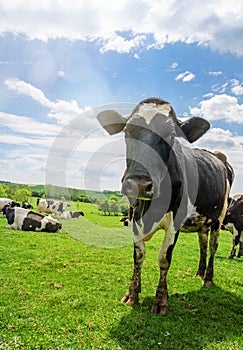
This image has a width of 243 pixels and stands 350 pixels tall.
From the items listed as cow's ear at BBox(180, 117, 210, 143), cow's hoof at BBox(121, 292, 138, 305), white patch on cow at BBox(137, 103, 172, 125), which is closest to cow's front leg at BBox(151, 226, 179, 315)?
cow's hoof at BBox(121, 292, 138, 305)

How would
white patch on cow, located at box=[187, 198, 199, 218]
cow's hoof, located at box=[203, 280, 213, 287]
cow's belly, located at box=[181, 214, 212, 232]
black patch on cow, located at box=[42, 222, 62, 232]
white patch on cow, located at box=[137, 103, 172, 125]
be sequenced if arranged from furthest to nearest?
black patch on cow, located at box=[42, 222, 62, 232], cow's hoof, located at box=[203, 280, 213, 287], cow's belly, located at box=[181, 214, 212, 232], white patch on cow, located at box=[187, 198, 199, 218], white patch on cow, located at box=[137, 103, 172, 125]

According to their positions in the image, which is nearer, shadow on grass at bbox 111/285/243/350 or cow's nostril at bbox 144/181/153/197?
cow's nostril at bbox 144/181/153/197

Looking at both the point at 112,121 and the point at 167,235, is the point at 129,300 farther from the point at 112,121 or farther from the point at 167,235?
the point at 112,121

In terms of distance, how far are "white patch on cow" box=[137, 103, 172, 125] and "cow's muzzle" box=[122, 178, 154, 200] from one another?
100cm

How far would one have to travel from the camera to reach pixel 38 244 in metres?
11.9

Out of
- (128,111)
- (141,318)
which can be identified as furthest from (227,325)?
(128,111)

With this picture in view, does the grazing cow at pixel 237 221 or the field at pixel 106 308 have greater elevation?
the grazing cow at pixel 237 221

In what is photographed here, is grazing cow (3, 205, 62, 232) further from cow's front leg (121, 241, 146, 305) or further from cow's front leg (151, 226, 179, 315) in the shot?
cow's front leg (151, 226, 179, 315)

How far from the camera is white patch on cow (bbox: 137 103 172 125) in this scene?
15.2 ft

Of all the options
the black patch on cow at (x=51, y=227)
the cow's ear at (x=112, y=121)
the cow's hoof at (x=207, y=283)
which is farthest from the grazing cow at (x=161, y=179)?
the black patch on cow at (x=51, y=227)

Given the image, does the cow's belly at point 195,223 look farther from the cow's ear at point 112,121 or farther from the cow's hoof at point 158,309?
the cow's ear at point 112,121

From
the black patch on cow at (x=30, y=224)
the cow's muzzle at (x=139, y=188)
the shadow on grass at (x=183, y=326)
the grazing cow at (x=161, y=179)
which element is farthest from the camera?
the black patch on cow at (x=30, y=224)

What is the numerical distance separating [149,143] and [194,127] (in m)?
1.27

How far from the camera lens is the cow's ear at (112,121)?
5480 millimetres
